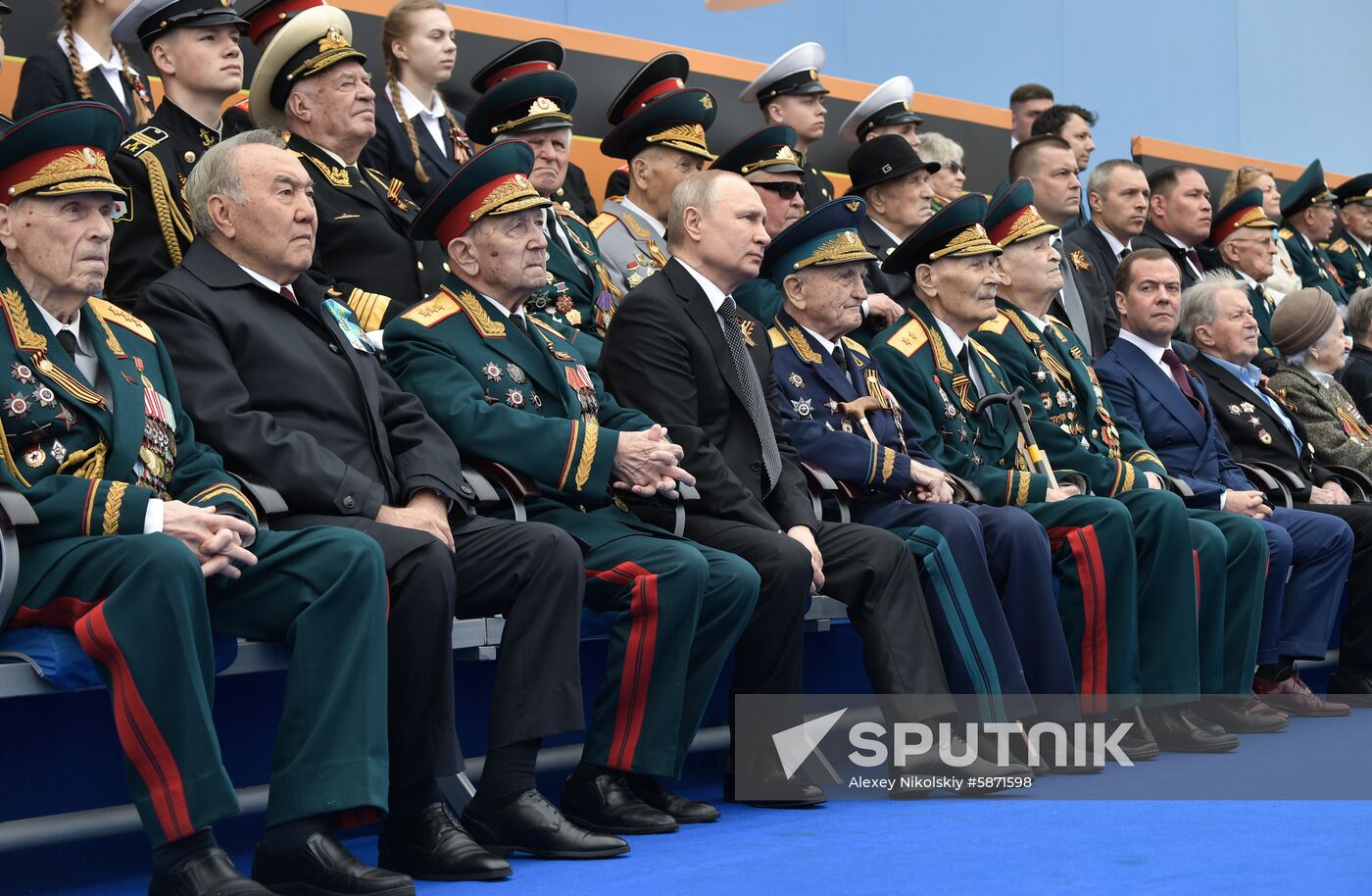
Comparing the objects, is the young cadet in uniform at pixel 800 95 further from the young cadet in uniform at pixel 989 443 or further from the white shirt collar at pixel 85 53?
the white shirt collar at pixel 85 53

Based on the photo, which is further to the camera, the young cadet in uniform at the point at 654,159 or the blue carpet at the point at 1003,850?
the young cadet in uniform at the point at 654,159

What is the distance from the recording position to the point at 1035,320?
5.19 m

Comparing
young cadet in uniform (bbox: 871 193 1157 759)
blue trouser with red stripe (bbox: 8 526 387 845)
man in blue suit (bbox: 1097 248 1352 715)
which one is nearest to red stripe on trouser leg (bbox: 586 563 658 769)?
blue trouser with red stripe (bbox: 8 526 387 845)

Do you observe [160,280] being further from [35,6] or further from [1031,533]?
[1031,533]

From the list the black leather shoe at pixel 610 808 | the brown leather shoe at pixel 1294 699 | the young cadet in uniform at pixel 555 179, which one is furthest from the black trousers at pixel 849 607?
the brown leather shoe at pixel 1294 699

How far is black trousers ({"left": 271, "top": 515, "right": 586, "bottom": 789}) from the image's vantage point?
296 centimetres

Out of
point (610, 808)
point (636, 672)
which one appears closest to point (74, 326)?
point (636, 672)

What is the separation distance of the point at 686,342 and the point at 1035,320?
1562 mm

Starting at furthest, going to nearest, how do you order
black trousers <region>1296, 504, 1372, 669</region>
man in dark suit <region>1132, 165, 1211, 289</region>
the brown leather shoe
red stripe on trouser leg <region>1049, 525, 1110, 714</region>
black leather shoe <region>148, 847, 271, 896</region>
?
1. man in dark suit <region>1132, 165, 1211, 289</region>
2. black trousers <region>1296, 504, 1372, 669</region>
3. the brown leather shoe
4. red stripe on trouser leg <region>1049, 525, 1110, 714</region>
5. black leather shoe <region>148, 847, 271, 896</region>

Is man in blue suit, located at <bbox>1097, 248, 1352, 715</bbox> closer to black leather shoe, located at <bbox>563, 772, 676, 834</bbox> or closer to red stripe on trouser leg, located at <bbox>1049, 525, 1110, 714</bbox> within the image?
red stripe on trouser leg, located at <bbox>1049, 525, 1110, 714</bbox>

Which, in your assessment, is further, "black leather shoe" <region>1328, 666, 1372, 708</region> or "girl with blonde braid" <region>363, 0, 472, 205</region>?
"black leather shoe" <region>1328, 666, 1372, 708</region>

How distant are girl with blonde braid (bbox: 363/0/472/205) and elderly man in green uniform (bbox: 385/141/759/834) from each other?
101cm

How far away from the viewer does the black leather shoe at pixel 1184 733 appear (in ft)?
14.6

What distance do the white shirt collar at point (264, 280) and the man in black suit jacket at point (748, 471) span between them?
0.94 metres
